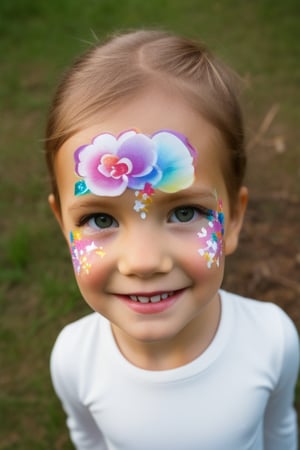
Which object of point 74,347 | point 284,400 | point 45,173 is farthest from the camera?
point 45,173

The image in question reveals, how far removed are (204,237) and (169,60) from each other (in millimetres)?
404

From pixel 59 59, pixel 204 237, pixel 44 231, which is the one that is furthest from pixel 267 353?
pixel 59 59

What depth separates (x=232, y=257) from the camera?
2844mm

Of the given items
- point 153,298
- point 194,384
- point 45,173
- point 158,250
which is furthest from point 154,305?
point 45,173

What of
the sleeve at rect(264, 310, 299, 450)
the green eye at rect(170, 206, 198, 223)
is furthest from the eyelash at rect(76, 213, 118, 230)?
the sleeve at rect(264, 310, 299, 450)

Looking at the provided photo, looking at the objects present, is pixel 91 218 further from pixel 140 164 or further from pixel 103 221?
pixel 140 164

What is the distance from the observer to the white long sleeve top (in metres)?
1.48

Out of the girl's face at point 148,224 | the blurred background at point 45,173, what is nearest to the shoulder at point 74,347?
the girl's face at point 148,224

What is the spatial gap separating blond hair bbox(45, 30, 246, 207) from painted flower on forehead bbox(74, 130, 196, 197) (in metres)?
0.09

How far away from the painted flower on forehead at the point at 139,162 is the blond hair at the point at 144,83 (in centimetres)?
9

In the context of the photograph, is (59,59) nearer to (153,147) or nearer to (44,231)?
(44,231)

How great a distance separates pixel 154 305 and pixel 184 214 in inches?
8.0

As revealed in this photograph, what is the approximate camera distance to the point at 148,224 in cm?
122

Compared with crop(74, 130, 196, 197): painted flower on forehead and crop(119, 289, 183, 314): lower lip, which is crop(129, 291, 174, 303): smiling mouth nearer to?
crop(119, 289, 183, 314): lower lip
